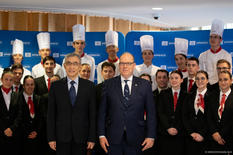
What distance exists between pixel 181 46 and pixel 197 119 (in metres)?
1.67

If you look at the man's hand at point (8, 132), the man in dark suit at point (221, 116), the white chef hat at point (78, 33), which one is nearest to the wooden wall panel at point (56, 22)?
the white chef hat at point (78, 33)

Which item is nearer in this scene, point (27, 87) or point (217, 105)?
point (217, 105)

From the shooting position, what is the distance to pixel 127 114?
9.84ft

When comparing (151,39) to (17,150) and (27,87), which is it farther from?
(17,150)

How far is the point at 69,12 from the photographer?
653cm

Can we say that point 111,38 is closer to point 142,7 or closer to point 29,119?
point 142,7

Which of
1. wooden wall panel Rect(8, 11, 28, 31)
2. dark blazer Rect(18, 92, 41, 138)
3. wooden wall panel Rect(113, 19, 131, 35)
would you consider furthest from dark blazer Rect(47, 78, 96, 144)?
wooden wall panel Rect(113, 19, 131, 35)

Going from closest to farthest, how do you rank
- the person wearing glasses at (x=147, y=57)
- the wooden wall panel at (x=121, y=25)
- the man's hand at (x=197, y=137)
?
the man's hand at (x=197, y=137), the person wearing glasses at (x=147, y=57), the wooden wall panel at (x=121, y=25)

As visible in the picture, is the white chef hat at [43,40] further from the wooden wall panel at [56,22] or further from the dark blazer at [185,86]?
the dark blazer at [185,86]

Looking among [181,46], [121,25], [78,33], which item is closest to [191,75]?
[181,46]

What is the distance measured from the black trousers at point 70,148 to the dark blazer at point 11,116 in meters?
1.11

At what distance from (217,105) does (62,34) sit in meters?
3.11

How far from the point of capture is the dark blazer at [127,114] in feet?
9.85

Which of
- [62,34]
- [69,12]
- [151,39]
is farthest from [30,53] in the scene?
[151,39]
